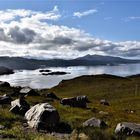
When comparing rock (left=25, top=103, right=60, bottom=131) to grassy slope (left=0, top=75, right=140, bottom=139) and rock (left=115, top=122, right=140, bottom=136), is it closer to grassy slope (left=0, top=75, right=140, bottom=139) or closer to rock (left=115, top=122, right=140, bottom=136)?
grassy slope (left=0, top=75, right=140, bottom=139)

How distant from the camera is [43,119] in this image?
28453 mm

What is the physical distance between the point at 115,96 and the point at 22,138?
111138mm

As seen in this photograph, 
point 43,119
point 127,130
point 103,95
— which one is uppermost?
point 43,119

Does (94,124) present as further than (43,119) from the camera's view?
Yes

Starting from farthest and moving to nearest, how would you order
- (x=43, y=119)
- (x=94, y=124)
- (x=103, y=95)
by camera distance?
(x=103, y=95)
(x=94, y=124)
(x=43, y=119)

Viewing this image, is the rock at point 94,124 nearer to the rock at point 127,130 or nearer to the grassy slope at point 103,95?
the grassy slope at point 103,95

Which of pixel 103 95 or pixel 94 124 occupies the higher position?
pixel 94 124

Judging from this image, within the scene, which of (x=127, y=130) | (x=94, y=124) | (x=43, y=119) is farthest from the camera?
(x=94, y=124)

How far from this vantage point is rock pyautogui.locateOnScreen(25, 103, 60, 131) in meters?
28.0

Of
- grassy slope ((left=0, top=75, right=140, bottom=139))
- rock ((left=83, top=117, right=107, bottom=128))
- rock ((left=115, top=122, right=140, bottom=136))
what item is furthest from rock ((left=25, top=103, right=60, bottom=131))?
rock ((left=115, top=122, right=140, bottom=136))

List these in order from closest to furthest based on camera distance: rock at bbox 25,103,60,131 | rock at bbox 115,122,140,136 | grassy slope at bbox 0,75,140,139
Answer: rock at bbox 115,122,140,136
rock at bbox 25,103,60,131
grassy slope at bbox 0,75,140,139

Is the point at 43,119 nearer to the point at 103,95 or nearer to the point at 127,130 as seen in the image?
the point at 127,130

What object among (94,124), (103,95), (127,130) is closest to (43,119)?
(94,124)

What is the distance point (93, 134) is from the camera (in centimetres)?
2280
